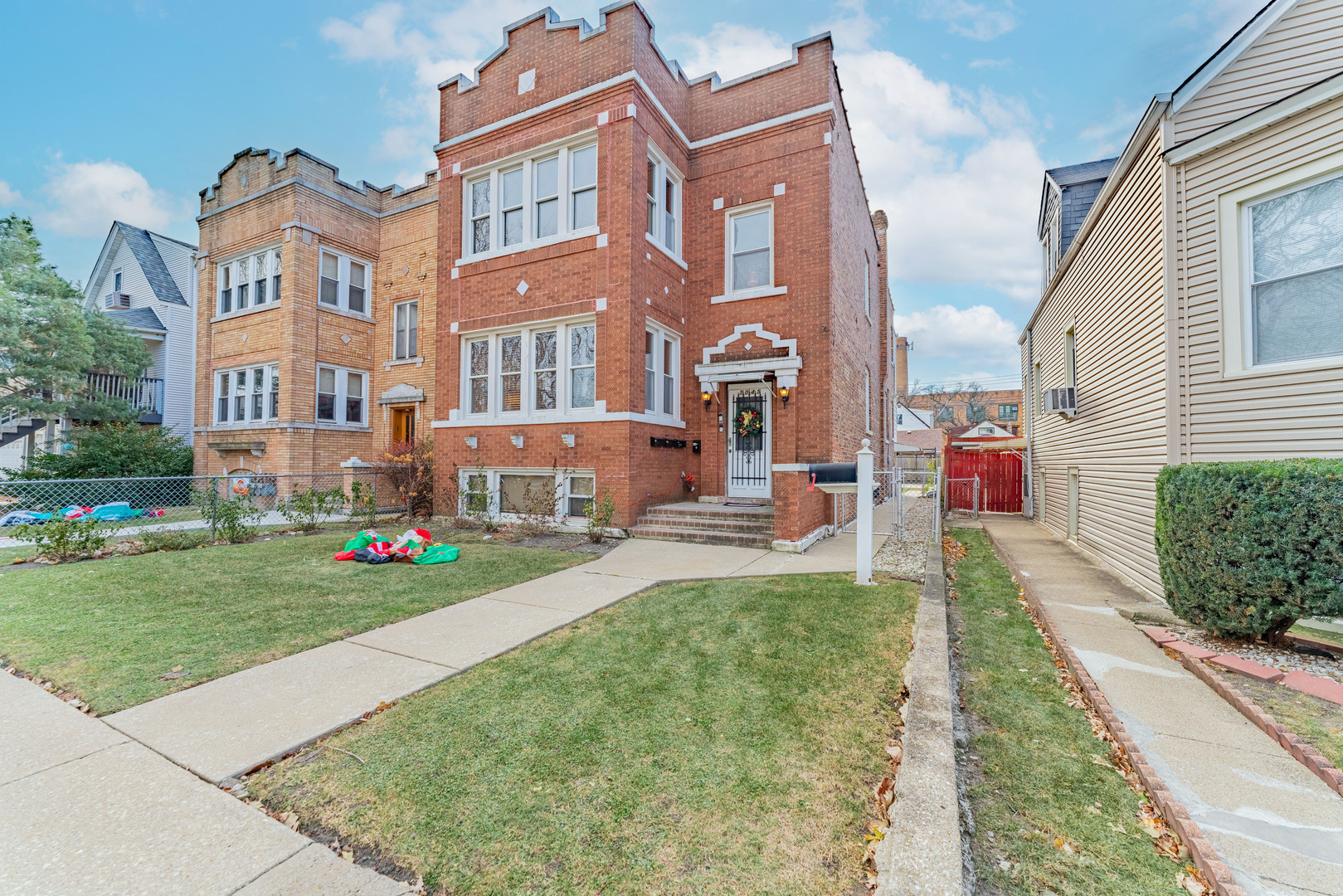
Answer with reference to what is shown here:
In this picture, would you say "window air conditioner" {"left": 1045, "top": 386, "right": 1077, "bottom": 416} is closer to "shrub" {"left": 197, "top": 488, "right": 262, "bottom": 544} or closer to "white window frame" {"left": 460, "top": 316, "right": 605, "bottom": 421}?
"white window frame" {"left": 460, "top": 316, "right": 605, "bottom": 421}

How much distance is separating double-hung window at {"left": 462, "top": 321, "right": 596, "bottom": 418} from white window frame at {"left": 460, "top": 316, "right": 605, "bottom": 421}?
0.02m

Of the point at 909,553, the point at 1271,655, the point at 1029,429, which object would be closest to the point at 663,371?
the point at 909,553

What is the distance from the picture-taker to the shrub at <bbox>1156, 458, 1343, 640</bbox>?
3.49 metres

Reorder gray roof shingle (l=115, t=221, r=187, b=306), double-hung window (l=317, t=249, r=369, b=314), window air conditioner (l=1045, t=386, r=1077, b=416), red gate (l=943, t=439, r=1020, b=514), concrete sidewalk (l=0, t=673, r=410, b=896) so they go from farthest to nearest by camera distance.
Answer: gray roof shingle (l=115, t=221, r=187, b=306) → red gate (l=943, t=439, r=1020, b=514) → double-hung window (l=317, t=249, r=369, b=314) → window air conditioner (l=1045, t=386, r=1077, b=416) → concrete sidewalk (l=0, t=673, r=410, b=896)

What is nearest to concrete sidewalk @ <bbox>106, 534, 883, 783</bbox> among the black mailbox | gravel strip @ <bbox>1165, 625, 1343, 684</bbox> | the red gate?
the black mailbox

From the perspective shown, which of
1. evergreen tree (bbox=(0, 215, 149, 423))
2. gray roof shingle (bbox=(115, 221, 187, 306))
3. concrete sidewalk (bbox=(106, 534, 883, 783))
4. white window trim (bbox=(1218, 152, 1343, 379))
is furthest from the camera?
gray roof shingle (bbox=(115, 221, 187, 306))

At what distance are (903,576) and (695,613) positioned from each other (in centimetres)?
311

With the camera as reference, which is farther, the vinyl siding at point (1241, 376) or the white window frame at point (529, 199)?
the white window frame at point (529, 199)

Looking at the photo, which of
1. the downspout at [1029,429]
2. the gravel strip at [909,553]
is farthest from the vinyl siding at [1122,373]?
the downspout at [1029,429]

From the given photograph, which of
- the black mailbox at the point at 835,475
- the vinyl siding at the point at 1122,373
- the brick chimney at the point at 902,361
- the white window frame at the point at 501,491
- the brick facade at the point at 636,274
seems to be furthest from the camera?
the brick chimney at the point at 902,361

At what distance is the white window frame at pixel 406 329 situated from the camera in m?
14.8

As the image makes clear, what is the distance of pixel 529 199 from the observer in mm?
10461

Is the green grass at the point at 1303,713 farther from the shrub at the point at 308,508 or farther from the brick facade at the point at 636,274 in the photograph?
the shrub at the point at 308,508

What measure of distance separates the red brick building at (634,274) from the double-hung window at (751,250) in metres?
0.04
